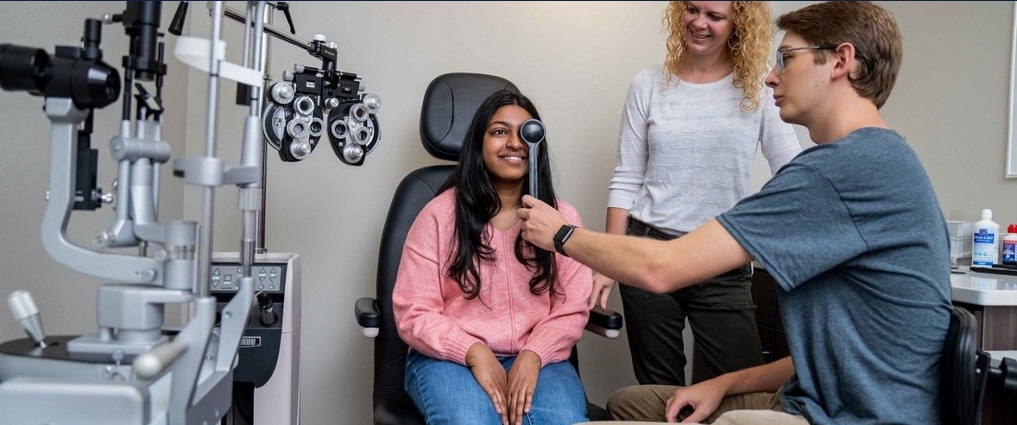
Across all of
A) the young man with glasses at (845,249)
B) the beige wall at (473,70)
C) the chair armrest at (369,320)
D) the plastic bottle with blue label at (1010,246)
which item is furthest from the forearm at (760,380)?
the beige wall at (473,70)

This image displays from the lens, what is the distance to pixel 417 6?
2059mm

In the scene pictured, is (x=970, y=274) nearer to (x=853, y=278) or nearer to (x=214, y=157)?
(x=853, y=278)

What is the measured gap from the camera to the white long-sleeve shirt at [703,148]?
1581 millimetres

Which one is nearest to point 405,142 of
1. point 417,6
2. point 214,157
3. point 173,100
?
point 417,6

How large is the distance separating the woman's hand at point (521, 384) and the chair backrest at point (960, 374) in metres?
0.63

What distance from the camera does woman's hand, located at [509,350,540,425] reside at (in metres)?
1.24

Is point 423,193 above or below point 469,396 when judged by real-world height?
above

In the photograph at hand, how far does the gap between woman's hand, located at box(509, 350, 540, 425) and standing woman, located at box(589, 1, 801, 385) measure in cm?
27

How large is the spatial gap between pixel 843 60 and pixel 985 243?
906 mm

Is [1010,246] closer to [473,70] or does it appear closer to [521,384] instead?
[521,384]

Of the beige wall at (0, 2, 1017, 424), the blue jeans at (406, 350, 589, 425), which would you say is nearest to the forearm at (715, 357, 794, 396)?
the blue jeans at (406, 350, 589, 425)

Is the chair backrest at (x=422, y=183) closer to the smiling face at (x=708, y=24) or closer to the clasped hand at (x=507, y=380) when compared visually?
the clasped hand at (x=507, y=380)

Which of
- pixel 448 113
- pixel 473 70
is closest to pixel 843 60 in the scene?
pixel 448 113

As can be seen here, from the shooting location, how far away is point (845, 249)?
0.92 meters
